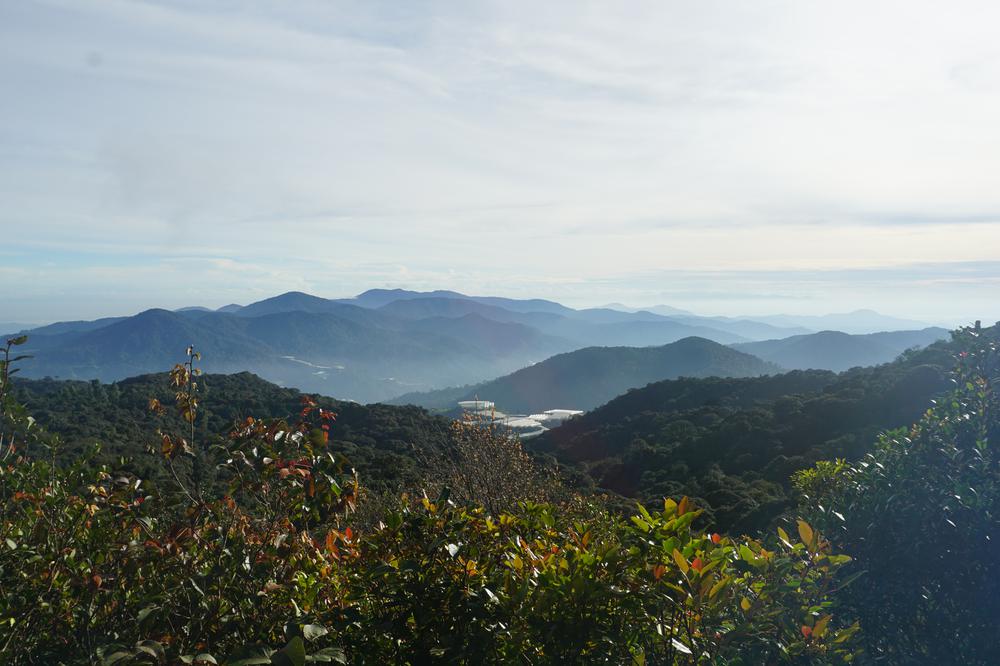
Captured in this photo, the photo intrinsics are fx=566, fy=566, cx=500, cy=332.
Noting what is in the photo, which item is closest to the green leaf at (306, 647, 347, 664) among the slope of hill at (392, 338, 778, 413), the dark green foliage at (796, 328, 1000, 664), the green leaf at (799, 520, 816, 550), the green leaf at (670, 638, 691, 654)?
the green leaf at (670, 638, 691, 654)

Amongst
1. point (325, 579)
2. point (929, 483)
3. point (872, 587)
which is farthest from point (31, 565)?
point (929, 483)

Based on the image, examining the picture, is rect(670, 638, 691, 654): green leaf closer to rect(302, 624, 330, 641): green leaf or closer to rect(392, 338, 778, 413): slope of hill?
rect(302, 624, 330, 641): green leaf

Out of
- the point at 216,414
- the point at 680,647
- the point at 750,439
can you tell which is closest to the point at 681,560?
the point at 680,647

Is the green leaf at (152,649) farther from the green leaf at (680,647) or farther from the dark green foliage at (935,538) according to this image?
the dark green foliage at (935,538)

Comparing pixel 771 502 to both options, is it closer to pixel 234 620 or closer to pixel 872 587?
pixel 872 587

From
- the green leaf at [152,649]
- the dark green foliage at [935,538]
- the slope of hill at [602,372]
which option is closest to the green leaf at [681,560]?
the green leaf at [152,649]

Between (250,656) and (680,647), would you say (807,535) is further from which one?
(250,656)

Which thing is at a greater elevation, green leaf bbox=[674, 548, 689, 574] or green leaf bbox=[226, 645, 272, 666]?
green leaf bbox=[674, 548, 689, 574]
